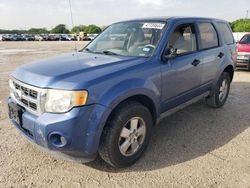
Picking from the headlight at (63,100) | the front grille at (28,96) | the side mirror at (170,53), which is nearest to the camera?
the headlight at (63,100)

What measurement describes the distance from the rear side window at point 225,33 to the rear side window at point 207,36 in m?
0.35

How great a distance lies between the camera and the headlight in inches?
106

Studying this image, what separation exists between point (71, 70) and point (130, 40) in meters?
1.34

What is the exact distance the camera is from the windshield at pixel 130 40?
3.75 meters

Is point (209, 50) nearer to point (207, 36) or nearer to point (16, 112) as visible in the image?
point (207, 36)

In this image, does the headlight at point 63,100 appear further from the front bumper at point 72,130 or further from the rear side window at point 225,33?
the rear side window at point 225,33

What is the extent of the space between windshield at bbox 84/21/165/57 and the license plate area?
1.47m

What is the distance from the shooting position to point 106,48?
4133 millimetres

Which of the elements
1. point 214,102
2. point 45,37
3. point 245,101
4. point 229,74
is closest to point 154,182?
point 214,102

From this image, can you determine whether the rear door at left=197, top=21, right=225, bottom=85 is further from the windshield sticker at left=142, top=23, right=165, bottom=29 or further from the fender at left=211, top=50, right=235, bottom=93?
the windshield sticker at left=142, top=23, right=165, bottom=29

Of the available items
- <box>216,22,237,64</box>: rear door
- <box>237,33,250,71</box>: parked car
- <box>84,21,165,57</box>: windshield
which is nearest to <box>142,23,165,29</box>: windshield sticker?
<box>84,21,165,57</box>: windshield

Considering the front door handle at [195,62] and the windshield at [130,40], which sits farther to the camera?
the front door handle at [195,62]

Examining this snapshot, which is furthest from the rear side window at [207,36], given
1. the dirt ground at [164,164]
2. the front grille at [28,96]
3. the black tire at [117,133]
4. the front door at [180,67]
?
the front grille at [28,96]

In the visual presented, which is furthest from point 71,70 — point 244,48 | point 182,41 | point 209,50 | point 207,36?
point 244,48
